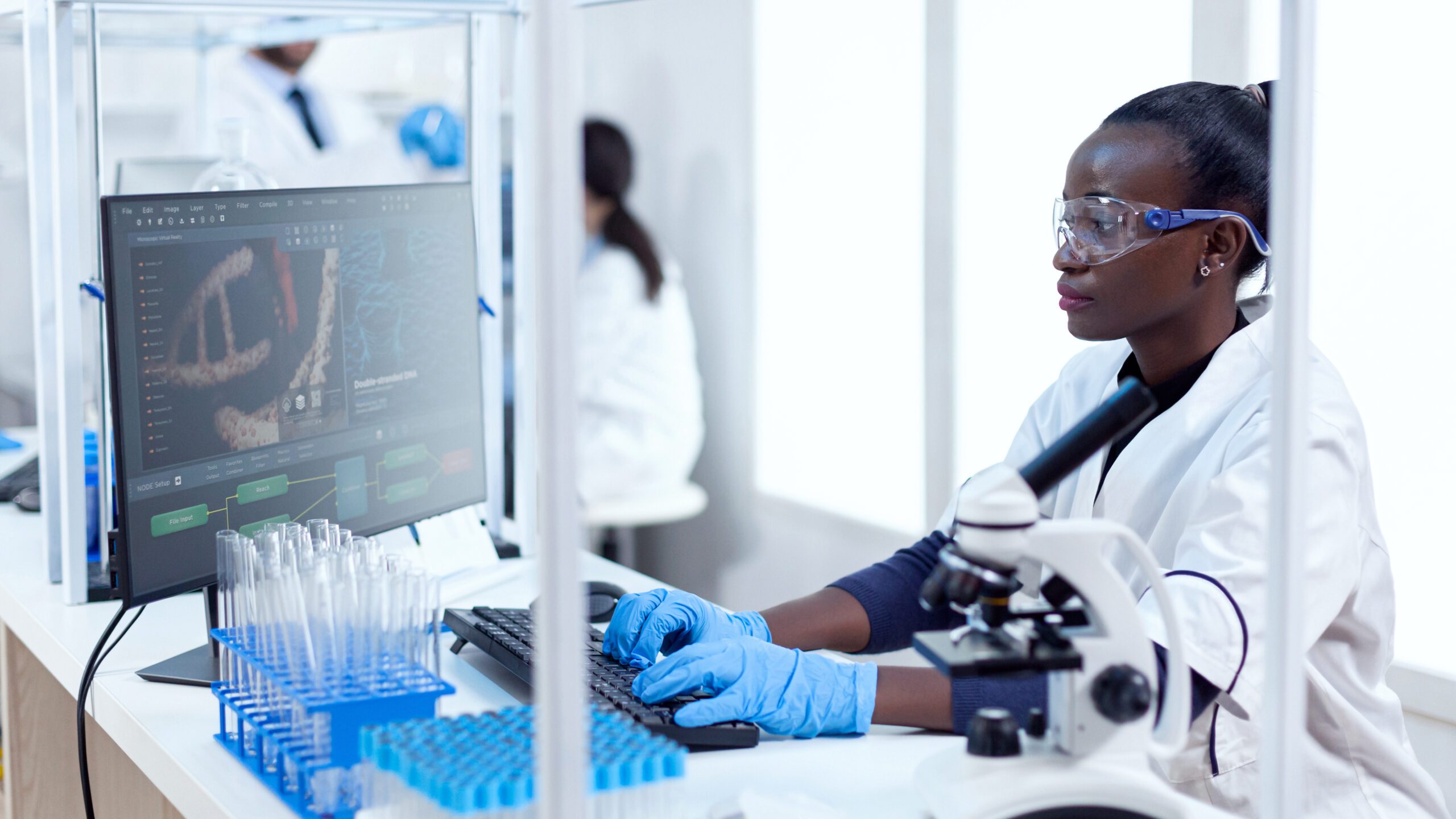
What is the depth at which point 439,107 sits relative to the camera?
376 centimetres

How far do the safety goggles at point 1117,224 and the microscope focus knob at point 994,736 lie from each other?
609 mm

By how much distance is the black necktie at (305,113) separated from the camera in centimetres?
366

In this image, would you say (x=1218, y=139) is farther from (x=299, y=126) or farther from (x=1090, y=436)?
(x=299, y=126)

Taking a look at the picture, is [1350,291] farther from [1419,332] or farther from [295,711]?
[295,711]

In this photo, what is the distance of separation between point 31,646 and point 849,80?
2.32m

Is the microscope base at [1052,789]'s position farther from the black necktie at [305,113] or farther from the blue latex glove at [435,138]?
the black necktie at [305,113]

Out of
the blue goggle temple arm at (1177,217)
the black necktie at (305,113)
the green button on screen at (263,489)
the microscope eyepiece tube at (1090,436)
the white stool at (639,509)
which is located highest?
the black necktie at (305,113)

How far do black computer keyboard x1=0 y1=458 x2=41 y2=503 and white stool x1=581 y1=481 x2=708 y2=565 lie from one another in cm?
128

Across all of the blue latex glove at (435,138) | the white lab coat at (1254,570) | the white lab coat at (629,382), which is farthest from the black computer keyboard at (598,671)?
the blue latex glove at (435,138)

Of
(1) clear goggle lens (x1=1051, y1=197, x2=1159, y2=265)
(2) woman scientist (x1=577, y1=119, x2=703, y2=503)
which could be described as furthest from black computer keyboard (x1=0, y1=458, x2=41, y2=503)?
(1) clear goggle lens (x1=1051, y1=197, x2=1159, y2=265)

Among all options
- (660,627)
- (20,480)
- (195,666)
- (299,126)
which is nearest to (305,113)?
(299,126)

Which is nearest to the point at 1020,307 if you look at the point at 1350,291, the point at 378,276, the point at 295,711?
the point at 1350,291

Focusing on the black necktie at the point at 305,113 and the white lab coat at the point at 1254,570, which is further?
the black necktie at the point at 305,113

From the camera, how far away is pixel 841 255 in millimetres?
3303
